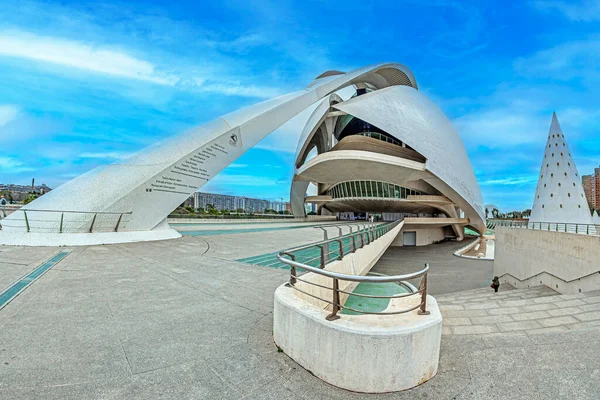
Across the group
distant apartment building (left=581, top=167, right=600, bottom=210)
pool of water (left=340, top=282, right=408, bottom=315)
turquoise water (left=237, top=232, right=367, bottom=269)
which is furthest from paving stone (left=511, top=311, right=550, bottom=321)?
distant apartment building (left=581, top=167, right=600, bottom=210)

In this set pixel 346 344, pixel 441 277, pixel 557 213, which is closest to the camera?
pixel 346 344

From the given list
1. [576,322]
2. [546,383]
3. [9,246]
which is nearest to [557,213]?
[576,322]

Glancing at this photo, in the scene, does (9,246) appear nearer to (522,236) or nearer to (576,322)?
(576,322)

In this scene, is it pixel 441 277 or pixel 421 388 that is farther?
pixel 441 277

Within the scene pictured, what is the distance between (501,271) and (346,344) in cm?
1793

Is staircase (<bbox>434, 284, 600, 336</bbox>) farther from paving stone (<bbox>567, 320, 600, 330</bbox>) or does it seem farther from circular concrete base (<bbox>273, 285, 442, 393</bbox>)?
circular concrete base (<bbox>273, 285, 442, 393</bbox>)

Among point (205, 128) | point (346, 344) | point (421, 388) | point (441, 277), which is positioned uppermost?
point (205, 128)

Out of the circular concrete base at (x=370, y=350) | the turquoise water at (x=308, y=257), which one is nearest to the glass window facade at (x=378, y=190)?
the turquoise water at (x=308, y=257)

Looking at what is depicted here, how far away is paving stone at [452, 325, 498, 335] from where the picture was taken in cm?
333

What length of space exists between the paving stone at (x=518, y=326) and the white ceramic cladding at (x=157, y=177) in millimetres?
10269

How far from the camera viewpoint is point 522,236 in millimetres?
14508

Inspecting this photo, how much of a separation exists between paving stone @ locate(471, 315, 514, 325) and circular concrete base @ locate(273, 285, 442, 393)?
63.0 inches

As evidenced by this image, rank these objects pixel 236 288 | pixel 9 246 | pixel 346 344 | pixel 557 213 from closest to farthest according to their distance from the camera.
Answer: pixel 346 344 → pixel 236 288 → pixel 9 246 → pixel 557 213

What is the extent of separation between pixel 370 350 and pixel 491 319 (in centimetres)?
244
